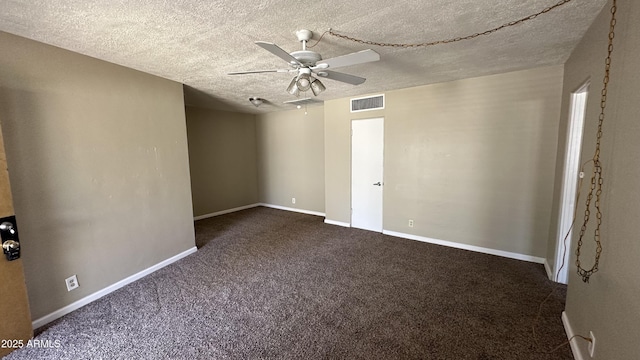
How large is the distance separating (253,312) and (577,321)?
2.61 metres

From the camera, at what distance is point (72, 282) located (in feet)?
7.91

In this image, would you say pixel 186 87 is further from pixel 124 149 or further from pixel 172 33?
pixel 172 33

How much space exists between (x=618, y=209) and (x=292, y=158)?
212 inches

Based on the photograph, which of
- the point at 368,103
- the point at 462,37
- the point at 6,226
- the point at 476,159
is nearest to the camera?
the point at 6,226

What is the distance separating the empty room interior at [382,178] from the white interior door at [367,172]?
3.6 inches

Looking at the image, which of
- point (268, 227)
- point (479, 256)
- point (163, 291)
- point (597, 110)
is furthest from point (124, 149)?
point (479, 256)

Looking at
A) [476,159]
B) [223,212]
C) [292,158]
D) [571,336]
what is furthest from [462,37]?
[223,212]

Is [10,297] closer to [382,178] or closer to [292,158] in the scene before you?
[382,178]

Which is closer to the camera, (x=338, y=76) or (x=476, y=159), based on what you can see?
(x=338, y=76)

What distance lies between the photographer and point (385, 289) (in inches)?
106

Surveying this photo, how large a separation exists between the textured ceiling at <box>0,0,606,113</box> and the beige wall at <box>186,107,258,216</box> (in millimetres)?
2634

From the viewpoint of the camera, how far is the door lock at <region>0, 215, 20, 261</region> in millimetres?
1839

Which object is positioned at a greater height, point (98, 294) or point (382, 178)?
point (382, 178)

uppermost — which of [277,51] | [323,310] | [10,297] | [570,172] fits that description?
[277,51]
